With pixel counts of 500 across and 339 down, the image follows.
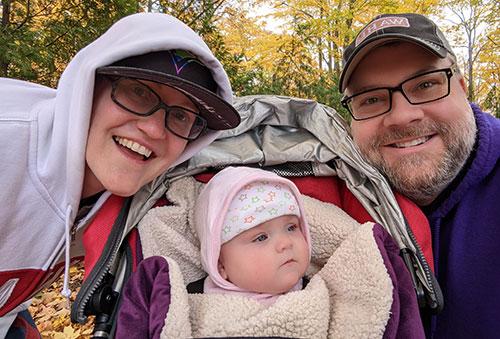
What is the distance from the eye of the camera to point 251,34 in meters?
9.23

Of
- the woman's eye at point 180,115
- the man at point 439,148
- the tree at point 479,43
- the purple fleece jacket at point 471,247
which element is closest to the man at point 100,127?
the woman's eye at point 180,115

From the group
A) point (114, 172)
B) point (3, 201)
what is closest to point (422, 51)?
point (114, 172)

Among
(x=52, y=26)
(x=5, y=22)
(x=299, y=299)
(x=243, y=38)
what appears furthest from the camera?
(x=243, y=38)

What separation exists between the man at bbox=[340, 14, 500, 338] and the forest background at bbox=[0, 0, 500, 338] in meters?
2.95

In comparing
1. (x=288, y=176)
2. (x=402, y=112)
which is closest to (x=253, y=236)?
(x=288, y=176)

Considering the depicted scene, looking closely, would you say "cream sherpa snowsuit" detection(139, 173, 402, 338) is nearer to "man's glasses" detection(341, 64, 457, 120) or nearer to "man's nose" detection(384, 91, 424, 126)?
"man's nose" detection(384, 91, 424, 126)

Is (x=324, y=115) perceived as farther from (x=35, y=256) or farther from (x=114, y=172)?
(x=35, y=256)

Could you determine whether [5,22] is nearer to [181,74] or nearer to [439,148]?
[181,74]

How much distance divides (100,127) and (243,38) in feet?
26.3

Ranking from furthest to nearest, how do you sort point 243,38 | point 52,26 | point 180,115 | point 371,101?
point 243,38, point 52,26, point 371,101, point 180,115

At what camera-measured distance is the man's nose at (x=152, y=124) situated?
162cm

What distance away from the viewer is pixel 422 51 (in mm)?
1931

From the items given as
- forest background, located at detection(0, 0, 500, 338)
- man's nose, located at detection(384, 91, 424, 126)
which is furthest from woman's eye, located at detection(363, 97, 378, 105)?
forest background, located at detection(0, 0, 500, 338)

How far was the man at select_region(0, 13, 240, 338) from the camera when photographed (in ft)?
5.19
